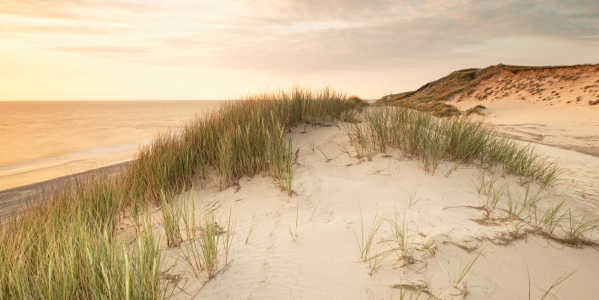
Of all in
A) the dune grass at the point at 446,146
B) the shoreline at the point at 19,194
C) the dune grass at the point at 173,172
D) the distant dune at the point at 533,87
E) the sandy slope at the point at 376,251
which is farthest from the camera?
the distant dune at the point at 533,87

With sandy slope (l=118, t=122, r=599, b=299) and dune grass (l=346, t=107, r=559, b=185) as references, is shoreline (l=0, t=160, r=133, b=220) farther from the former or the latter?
dune grass (l=346, t=107, r=559, b=185)

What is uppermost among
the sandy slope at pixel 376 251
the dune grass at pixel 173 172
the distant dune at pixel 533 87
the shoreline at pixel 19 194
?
the distant dune at pixel 533 87

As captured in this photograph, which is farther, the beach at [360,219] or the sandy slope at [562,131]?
the sandy slope at [562,131]

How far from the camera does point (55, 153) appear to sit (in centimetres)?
1169

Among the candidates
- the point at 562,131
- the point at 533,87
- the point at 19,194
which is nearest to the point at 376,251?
the point at 19,194

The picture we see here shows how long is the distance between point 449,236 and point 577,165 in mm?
5651

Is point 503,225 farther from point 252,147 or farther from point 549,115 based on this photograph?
point 549,115

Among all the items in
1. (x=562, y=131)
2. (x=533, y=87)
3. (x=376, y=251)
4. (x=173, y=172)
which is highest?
(x=533, y=87)

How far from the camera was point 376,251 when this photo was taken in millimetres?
2133

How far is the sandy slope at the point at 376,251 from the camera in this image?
1.82 meters

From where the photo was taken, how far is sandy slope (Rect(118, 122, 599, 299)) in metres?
1.82

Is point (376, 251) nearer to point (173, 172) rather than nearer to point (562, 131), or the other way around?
point (173, 172)

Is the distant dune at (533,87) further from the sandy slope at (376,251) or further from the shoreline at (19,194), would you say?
the shoreline at (19,194)

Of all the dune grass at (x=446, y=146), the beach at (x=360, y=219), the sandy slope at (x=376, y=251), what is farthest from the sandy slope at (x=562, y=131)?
the sandy slope at (x=376, y=251)
